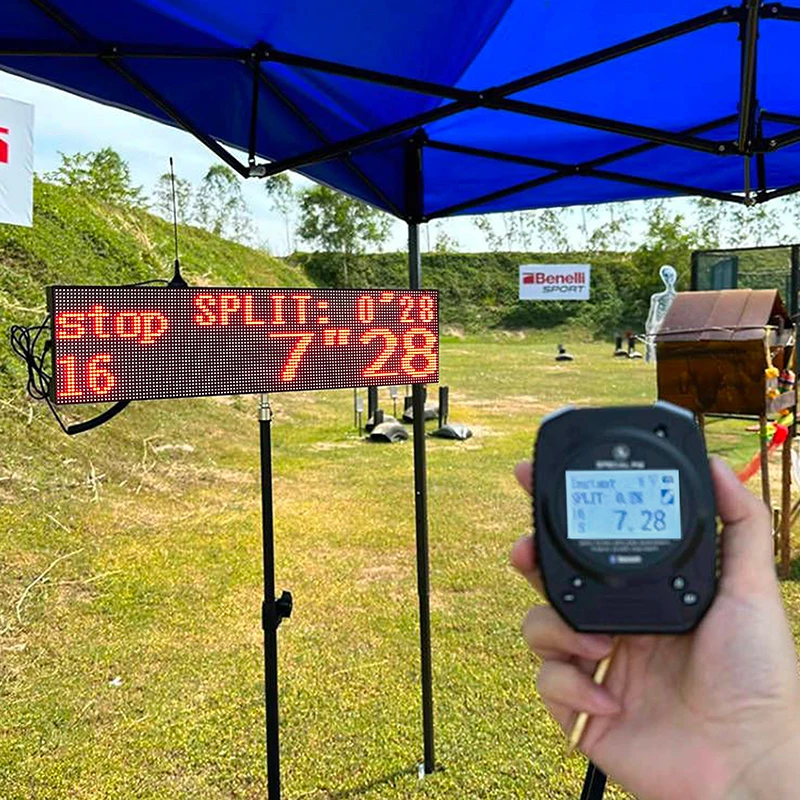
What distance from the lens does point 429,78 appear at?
1.71m

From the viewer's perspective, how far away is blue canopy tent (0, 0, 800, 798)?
1366mm

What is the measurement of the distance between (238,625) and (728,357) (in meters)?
2.71

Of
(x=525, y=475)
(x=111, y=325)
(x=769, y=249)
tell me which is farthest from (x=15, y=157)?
(x=769, y=249)

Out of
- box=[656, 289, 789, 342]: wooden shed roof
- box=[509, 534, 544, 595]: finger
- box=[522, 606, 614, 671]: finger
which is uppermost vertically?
box=[656, 289, 789, 342]: wooden shed roof

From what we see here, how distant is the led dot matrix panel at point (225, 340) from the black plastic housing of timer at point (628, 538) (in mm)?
925

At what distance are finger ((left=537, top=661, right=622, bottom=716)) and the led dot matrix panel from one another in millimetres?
959

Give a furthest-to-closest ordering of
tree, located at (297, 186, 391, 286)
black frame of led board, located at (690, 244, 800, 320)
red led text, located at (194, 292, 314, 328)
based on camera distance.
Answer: tree, located at (297, 186, 391, 286), black frame of led board, located at (690, 244, 800, 320), red led text, located at (194, 292, 314, 328)

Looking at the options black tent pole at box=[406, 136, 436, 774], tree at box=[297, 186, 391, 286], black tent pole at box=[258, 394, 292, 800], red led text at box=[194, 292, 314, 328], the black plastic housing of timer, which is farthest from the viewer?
tree at box=[297, 186, 391, 286]

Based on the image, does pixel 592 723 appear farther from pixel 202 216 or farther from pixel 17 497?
pixel 202 216

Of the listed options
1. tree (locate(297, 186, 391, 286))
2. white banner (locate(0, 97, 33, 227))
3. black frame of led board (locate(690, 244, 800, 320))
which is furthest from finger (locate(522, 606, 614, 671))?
tree (locate(297, 186, 391, 286))

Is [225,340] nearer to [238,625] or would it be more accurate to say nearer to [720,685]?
[720,685]

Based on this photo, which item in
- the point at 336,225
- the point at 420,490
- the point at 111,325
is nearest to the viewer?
the point at 111,325

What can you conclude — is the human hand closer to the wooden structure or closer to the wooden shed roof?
the wooden structure

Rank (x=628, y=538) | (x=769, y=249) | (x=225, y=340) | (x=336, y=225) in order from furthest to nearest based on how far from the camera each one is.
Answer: (x=336, y=225), (x=769, y=249), (x=225, y=340), (x=628, y=538)
